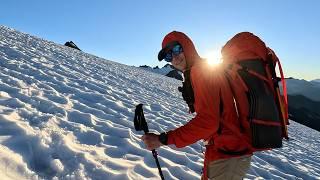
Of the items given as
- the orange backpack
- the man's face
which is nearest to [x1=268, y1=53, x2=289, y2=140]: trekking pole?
the orange backpack

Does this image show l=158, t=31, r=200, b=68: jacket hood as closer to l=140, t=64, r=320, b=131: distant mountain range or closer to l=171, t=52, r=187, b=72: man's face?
l=171, t=52, r=187, b=72: man's face

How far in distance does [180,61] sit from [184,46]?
165 millimetres

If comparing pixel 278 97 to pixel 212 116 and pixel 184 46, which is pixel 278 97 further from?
pixel 184 46

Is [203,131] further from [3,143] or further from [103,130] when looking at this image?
[103,130]

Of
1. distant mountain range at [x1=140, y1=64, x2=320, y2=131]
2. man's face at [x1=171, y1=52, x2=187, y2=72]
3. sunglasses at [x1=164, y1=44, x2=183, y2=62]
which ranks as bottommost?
distant mountain range at [x1=140, y1=64, x2=320, y2=131]

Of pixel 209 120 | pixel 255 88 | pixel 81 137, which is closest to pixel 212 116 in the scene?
pixel 209 120

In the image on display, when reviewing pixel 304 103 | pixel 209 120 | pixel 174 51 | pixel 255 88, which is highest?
pixel 174 51

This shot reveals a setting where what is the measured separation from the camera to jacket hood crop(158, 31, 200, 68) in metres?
3.88

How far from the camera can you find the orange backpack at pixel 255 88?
11.2 ft

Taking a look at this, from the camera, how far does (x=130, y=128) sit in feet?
26.6

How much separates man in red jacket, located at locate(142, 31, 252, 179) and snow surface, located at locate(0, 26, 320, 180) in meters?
1.81

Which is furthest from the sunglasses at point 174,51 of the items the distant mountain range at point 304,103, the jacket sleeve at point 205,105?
the distant mountain range at point 304,103

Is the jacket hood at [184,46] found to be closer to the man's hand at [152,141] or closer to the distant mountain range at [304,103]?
the man's hand at [152,141]

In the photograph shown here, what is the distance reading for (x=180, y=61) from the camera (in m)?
3.93
